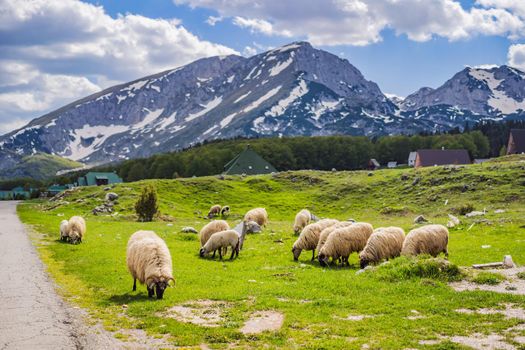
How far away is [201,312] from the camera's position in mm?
15867

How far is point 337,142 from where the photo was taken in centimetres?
19438

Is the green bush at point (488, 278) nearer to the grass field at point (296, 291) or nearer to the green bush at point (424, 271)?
the grass field at point (296, 291)

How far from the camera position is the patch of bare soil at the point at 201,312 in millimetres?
14812

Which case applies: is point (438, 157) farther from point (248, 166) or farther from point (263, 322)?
point (263, 322)

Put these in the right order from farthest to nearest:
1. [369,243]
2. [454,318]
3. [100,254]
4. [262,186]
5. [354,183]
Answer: [262,186] < [354,183] < [100,254] < [369,243] < [454,318]

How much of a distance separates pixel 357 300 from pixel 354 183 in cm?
6348

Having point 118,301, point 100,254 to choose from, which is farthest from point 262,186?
point 118,301

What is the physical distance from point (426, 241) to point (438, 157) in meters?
118

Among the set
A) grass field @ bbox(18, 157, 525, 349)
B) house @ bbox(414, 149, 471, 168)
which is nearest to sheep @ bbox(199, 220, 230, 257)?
grass field @ bbox(18, 157, 525, 349)

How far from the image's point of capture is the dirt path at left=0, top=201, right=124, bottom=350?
13023mm

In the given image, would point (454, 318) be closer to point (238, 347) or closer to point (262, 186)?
point (238, 347)

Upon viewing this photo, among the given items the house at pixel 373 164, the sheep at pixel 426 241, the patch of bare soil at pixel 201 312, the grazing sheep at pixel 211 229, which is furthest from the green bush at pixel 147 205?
the house at pixel 373 164

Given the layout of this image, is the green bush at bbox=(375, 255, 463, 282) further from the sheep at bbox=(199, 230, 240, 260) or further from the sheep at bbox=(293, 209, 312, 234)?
the sheep at bbox=(293, 209, 312, 234)

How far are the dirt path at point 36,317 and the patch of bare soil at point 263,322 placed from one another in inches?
149
